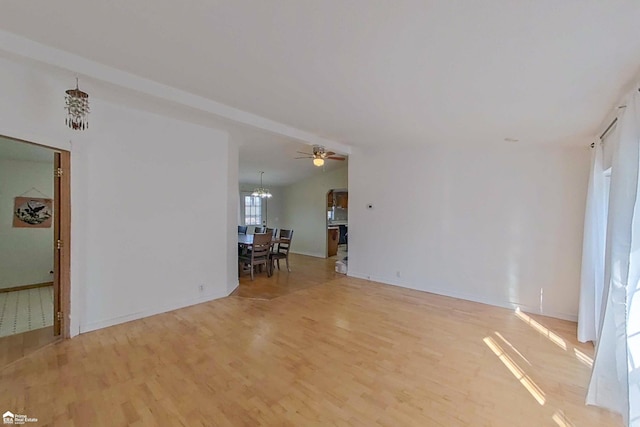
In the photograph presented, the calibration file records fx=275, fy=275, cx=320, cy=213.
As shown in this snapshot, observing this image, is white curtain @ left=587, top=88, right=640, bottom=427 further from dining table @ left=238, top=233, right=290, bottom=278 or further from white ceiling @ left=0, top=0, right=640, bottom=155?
dining table @ left=238, top=233, right=290, bottom=278

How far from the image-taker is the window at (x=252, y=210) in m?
9.99

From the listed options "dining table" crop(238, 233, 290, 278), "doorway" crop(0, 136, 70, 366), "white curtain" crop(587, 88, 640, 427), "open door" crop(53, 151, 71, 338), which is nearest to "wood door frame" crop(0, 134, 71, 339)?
"open door" crop(53, 151, 71, 338)

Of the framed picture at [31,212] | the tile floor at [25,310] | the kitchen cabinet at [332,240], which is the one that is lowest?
the tile floor at [25,310]

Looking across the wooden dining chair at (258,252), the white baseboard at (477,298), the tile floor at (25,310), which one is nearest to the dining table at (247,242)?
the wooden dining chair at (258,252)

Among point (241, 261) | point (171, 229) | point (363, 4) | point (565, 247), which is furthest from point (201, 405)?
point (565, 247)

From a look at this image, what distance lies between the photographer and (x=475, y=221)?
466 centimetres

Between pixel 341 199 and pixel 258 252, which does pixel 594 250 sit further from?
pixel 341 199

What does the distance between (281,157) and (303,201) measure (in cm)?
275

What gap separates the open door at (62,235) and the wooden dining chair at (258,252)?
3.09 metres

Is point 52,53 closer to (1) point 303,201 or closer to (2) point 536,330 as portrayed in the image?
(2) point 536,330

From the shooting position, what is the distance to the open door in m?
3.07

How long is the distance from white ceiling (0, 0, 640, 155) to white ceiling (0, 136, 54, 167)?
11.2 ft

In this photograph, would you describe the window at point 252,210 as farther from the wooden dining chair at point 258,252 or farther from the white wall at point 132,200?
the white wall at point 132,200

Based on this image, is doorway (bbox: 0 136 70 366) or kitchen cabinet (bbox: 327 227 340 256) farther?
kitchen cabinet (bbox: 327 227 340 256)
